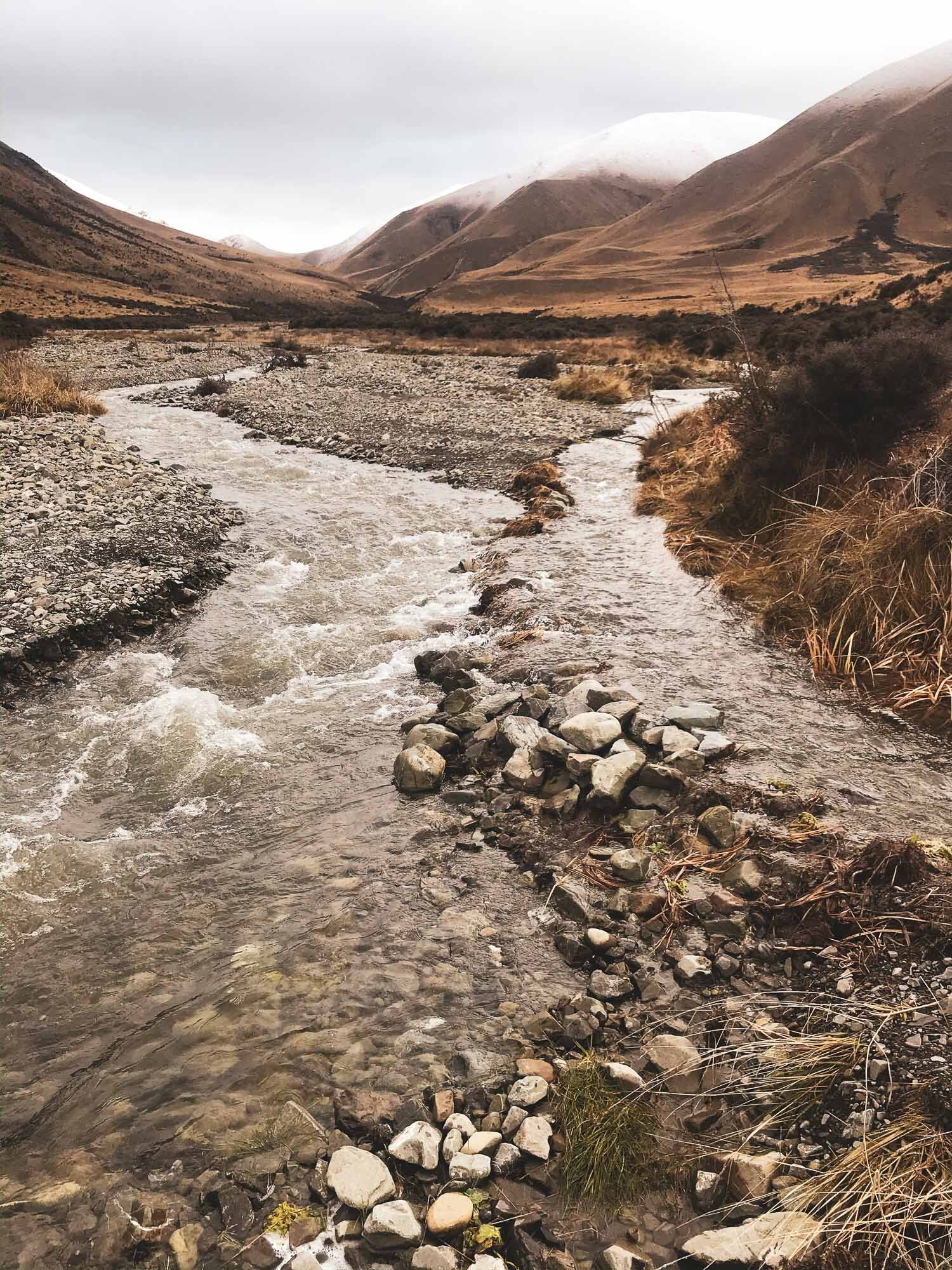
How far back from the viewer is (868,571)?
7078 mm

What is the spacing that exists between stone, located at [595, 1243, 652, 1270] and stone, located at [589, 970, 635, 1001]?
1.18 meters

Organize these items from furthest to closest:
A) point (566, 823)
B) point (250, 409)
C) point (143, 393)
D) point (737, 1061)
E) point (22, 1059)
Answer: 1. point (143, 393)
2. point (250, 409)
3. point (566, 823)
4. point (22, 1059)
5. point (737, 1061)

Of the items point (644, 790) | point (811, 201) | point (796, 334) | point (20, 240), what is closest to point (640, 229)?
point (811, 201)

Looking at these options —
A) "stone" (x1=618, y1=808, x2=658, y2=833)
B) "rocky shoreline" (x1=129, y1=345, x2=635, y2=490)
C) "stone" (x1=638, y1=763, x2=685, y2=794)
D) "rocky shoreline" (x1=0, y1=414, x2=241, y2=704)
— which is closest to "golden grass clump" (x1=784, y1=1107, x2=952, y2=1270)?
"stone" (x1=618, y1=808, x2=658, y2=833)

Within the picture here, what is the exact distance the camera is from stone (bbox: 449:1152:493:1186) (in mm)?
2732

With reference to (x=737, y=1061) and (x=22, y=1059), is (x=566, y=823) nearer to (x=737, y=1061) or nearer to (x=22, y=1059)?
(x=737, y=1061)

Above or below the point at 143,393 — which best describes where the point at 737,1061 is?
below

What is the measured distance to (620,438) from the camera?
20.1 m

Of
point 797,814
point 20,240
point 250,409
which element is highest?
point 20,240

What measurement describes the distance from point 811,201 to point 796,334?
14562 centimetres

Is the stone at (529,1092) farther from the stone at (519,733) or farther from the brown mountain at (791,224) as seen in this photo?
the brown mountain at (791,224)

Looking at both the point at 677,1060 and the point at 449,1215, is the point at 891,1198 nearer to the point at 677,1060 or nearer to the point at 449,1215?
the point at 677,1060

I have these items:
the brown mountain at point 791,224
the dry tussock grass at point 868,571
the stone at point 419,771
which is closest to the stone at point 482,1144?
the stone at point 419,771

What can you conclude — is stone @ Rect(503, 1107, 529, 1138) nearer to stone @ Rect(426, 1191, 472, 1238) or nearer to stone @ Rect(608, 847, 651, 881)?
stone @ Rect(426, 1191, 472, 1238)
